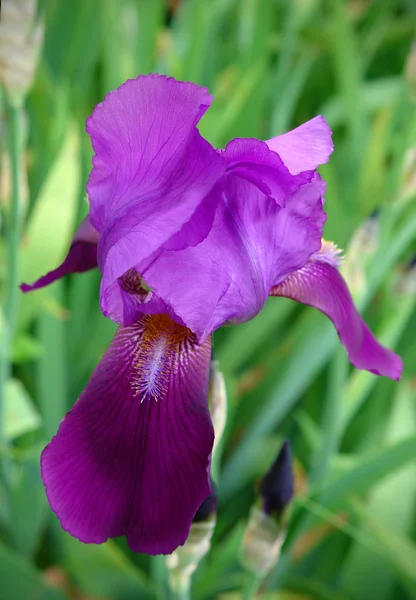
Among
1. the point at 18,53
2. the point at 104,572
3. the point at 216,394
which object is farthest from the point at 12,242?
the point at 104,572

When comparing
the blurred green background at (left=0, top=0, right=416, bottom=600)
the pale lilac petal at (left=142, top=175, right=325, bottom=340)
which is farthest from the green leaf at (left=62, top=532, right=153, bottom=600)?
the pale lilac petal at (left=142, top=175, right=325, bottom=340)

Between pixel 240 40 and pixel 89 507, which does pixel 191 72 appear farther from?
pixel 89 507

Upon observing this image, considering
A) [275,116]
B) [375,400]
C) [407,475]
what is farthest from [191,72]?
[407,475]

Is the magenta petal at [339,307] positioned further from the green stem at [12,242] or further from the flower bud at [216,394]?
the green stem at [12,242]

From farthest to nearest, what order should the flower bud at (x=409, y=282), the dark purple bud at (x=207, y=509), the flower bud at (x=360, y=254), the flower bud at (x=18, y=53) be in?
1. the flower bud at (x=409, y=282)
2. the flower bud at (x=360, y=254)
3. the flower bud at (x=18, y=53)
4. the dark purple bud at (x=207, y=509)

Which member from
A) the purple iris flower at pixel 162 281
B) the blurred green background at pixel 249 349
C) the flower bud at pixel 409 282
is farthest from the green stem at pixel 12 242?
the flower bud at pixel 409 282
